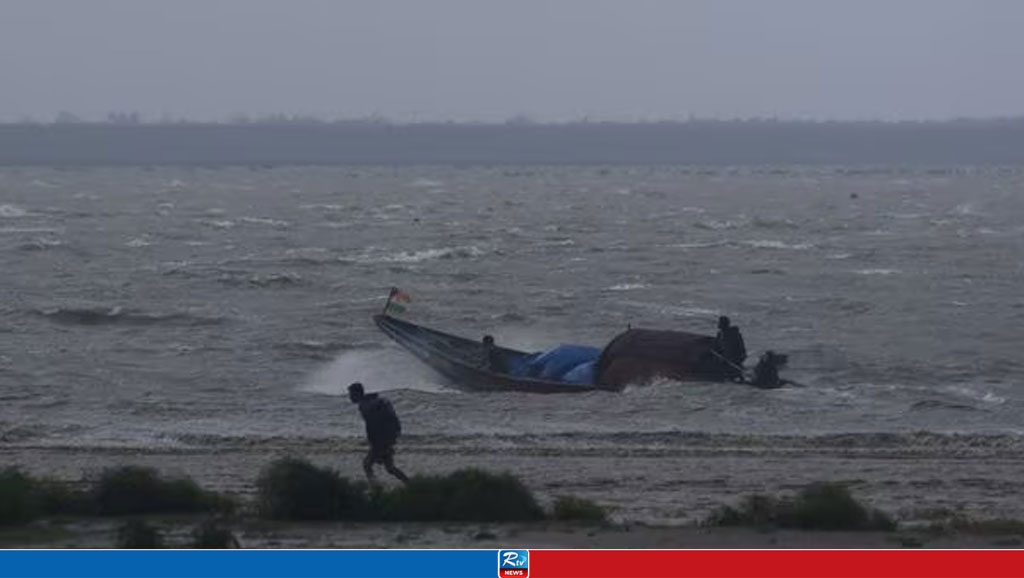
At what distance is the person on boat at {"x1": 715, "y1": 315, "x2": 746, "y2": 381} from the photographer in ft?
90.8

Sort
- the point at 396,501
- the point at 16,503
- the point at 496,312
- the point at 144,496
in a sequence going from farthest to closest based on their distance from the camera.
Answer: the point at 496,312 < the point at 144,496 < the point at 396,501 < the point at 16,503

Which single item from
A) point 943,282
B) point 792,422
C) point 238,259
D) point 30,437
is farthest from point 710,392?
point 238,259

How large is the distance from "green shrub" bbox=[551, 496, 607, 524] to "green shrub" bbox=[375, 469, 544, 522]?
0.48 feet

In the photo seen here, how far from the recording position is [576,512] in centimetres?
1589

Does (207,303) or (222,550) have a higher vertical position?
(222,550)

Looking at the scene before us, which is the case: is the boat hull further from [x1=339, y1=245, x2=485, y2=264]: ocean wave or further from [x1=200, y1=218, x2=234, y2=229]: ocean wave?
[x1=200, y1=218, x2=234, y2=229]: ocean wave

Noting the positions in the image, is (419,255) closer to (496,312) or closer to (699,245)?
(699,245)

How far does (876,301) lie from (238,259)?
18.9 m

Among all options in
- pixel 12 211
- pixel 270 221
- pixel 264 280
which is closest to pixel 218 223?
pixel 270 221

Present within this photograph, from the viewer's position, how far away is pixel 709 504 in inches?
703

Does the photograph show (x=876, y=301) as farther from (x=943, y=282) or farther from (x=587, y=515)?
(x=587, y=515)

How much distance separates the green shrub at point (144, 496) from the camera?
1605 centimetres
